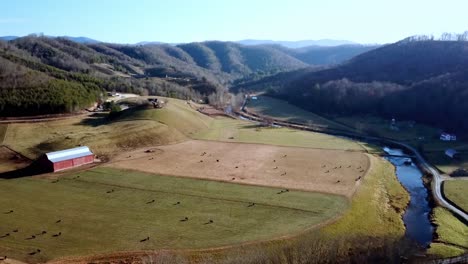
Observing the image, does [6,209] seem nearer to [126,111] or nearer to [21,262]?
[21,262]

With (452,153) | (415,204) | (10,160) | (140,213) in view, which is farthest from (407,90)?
(10,160)

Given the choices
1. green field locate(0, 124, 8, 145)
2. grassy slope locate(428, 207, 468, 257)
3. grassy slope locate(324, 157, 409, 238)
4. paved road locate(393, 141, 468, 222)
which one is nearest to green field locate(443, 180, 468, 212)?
paved road locate(393, 141, 468, 222)

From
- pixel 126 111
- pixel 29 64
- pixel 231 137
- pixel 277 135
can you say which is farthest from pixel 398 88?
pixel 29 64

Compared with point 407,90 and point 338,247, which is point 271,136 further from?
point 407,90

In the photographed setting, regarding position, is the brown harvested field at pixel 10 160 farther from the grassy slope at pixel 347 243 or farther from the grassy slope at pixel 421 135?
the grassy slope at pixel 421 135

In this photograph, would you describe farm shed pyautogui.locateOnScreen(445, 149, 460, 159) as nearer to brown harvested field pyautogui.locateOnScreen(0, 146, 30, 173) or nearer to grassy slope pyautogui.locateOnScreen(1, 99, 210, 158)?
grassy slope pyautogui.locateOnScreen(1, 99, 210, 158)

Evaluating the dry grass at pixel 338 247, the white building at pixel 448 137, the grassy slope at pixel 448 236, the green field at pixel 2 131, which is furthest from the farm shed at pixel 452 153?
the green field at pixel 2 131
